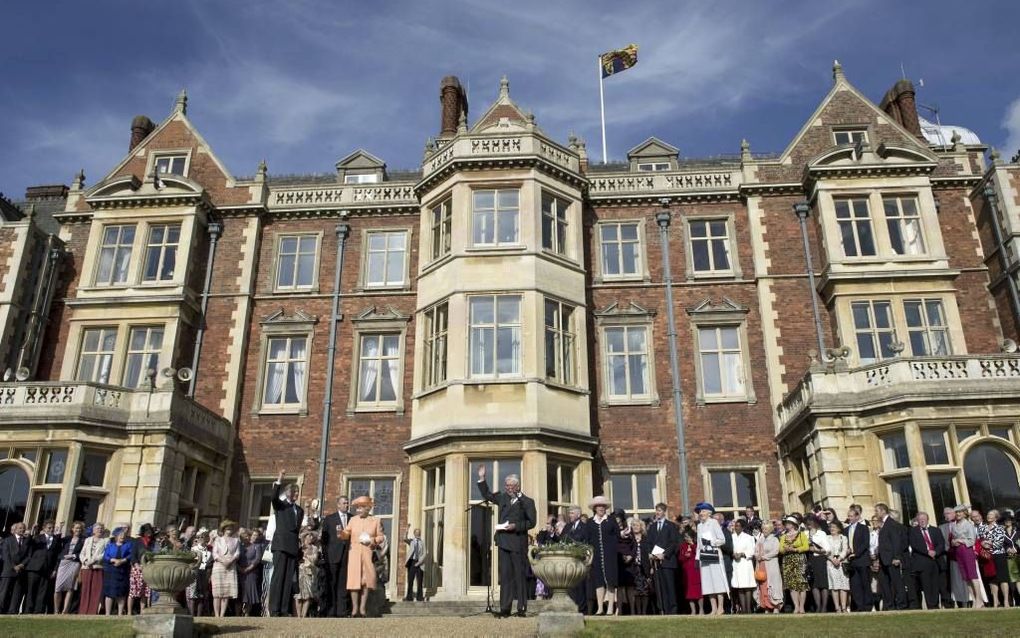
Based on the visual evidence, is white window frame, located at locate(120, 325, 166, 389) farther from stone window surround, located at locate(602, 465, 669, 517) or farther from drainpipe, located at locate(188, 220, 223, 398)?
stone window surround, located at locate(602, 465, 669, 517)

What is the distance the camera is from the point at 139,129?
2805cm

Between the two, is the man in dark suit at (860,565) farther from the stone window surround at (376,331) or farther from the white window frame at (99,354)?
the white window frame at (99,354)

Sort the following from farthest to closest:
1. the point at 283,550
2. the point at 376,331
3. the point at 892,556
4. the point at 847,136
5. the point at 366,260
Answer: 1. the point at 847,136
2. the point at 366,260
3. the point at 376,331
4. the point at 892,556
5. the point at 283,550

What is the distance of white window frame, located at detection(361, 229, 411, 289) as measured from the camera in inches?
936

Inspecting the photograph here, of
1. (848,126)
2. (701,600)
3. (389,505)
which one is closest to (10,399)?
(389,505)

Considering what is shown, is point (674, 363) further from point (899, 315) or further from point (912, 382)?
point (912, 382)

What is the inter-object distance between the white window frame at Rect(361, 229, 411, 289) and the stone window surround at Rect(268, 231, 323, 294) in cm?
136

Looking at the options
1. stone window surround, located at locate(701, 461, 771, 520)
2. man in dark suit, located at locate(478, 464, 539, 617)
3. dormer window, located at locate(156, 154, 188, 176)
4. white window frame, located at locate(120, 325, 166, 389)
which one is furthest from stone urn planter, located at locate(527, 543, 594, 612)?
dormer window, located at locate(156, 154, 188, 176)

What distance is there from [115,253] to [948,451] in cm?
2203

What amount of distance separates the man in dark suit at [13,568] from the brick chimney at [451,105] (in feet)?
56.8

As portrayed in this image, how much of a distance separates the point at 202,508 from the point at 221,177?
34.1 ft

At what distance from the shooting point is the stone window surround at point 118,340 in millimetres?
22234

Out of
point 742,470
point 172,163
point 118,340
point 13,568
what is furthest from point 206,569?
point 172,163

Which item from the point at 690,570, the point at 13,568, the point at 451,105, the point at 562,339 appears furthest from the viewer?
the point at 451,105
